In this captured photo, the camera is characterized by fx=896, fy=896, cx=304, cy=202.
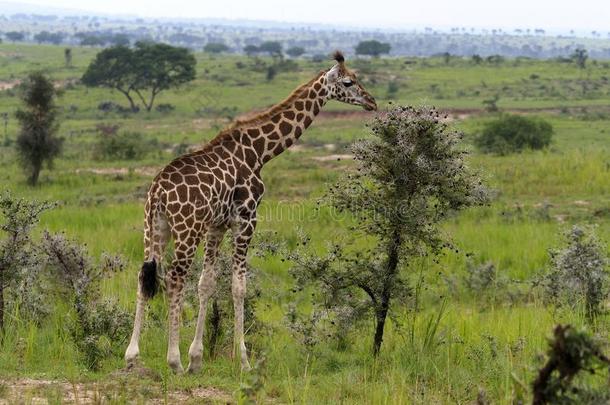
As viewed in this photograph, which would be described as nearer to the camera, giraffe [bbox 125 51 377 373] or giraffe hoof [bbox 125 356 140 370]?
giraffe hoof [bbox 125 356 140 370]

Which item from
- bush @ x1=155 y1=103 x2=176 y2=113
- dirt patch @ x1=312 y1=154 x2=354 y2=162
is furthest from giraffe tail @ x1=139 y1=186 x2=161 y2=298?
bush @ x1=155 y1=103 x2=176 y2=113

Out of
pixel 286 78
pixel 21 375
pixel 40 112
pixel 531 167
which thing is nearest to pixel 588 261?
pixel 21 375

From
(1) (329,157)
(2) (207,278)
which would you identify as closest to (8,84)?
(1) (329,157)

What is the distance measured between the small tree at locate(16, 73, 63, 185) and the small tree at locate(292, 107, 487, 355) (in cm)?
1599

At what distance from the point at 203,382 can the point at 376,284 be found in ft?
6.38

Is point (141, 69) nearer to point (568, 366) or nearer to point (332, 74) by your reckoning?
point (332, 74)

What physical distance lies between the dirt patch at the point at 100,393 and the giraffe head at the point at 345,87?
3130mm

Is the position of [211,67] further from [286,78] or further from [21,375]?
[21,375]

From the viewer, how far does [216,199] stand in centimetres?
758

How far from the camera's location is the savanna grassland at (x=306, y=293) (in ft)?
22.2

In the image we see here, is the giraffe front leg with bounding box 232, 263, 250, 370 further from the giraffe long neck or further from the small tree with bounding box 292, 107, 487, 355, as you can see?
the giraffe long neck

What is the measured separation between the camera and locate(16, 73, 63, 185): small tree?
2314cm

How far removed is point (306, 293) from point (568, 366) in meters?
8.63

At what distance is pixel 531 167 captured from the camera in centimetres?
2117
